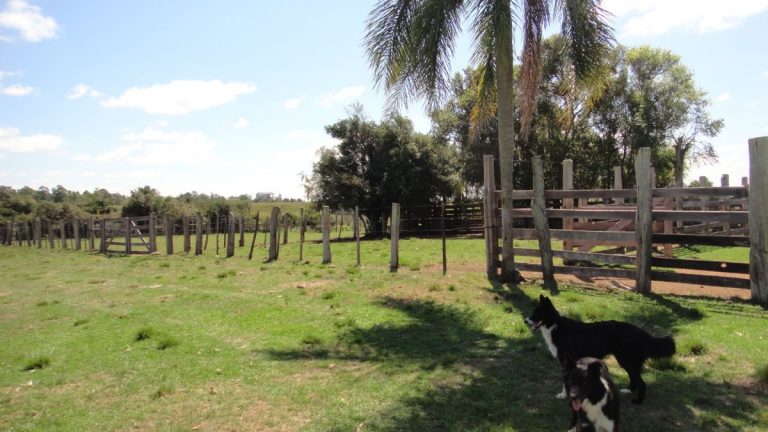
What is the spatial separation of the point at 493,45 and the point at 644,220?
472 cm

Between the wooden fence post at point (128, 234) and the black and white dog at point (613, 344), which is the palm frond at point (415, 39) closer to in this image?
the black and white dog at point (613, 344)

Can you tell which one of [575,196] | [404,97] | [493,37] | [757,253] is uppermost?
[493,37]

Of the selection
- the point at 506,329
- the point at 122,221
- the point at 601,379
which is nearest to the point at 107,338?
the point at 506,329

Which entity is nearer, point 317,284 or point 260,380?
point 260,380

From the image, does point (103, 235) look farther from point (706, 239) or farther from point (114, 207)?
point (114, 207)

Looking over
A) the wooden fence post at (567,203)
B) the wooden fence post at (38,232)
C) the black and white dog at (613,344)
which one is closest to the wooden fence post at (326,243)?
the wooden fence post at (567,203)

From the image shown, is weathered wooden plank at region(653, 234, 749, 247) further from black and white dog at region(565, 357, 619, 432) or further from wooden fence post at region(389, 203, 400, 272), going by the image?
wooden fence post at region(389, 203, 400, 272)

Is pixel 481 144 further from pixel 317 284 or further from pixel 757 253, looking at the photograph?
pixel 757 253

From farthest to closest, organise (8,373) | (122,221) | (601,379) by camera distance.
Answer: (122,221), (8,373), (601,379)

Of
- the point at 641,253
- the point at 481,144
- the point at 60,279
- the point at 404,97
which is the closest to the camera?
the point at 641,253

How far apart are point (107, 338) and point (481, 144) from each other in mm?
28610

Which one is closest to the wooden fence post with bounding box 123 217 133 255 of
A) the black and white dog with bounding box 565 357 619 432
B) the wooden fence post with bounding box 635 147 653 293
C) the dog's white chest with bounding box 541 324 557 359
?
the wooden fence post with bounding box 635 147 653 293

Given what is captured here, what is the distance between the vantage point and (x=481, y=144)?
33438mm

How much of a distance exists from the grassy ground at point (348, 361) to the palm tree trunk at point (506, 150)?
0.92 metres
